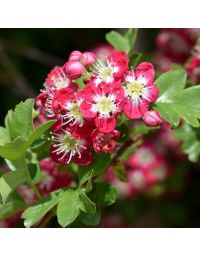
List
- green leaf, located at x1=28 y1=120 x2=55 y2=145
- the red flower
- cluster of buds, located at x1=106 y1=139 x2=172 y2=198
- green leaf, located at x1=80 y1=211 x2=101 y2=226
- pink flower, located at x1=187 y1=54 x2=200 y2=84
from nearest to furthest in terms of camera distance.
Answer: green leaf, located at x1=28 y1=120 x2=55 y2=145, green leaf, located at x1=80 y1=211 x2=101 y2=226, the red flower, pink flower, located at x1=187 y1=54 x2=200 y2=84, cluster of buds, located at x1=106 y1=139 x2=172 y2=198

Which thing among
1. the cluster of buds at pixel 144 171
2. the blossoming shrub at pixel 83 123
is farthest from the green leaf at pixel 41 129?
the cluster of buds at pixel 144 171

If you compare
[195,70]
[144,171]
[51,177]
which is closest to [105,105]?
[51,177]

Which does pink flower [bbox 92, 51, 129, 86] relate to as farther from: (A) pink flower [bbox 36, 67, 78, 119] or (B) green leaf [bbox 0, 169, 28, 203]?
(B) green leaf [bbox 0, 169, 28, 203]

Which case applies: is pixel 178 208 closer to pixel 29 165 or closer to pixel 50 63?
pixel 50 63

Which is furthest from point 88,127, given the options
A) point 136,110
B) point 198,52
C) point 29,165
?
point 198,52

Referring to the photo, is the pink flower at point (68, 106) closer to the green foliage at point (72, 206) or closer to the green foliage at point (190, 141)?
the green foliage at point (72, 206)

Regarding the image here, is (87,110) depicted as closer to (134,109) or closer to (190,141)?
(134,109)

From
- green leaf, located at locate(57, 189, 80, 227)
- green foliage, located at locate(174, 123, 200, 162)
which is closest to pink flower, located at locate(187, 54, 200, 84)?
green foliage, located at locate(174, 123, 200, 162)
